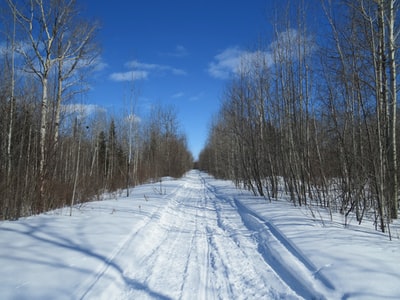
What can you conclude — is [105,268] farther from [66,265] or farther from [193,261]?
[193,261]

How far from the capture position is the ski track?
Result: 3090 mm

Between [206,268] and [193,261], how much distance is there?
0.37 meters

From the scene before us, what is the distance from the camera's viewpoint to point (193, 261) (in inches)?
165

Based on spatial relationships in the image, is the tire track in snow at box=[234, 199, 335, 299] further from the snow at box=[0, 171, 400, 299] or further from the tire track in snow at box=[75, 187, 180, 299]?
the tire track in snow at box=[75, 187, 180, 299]

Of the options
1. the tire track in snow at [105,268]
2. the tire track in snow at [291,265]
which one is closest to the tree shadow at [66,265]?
the tire track in snow at [105,268]

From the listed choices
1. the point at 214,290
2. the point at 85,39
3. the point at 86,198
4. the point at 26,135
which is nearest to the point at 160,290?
the point at 214,290

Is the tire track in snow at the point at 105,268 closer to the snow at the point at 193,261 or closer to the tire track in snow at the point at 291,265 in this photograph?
the snow at the point at 193,261

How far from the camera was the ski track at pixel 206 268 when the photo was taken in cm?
309

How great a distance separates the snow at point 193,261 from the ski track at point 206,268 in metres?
0.01

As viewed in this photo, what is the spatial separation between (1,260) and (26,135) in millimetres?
5488

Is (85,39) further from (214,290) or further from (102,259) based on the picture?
(214,290)

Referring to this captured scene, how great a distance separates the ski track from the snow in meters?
0.01

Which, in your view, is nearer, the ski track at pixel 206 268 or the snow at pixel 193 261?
the snow at pixel 193 261

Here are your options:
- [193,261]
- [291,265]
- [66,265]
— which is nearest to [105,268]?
[66,265]
